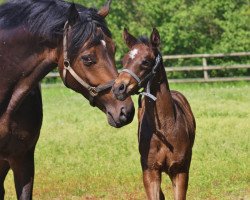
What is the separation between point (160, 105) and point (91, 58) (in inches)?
73.6

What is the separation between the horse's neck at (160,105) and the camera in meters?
6.16

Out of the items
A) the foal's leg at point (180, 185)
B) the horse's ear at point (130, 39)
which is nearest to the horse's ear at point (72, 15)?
the horse's ear at point (130, 39)

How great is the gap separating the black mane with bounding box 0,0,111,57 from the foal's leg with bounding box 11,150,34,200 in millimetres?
1040

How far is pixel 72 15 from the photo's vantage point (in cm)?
441

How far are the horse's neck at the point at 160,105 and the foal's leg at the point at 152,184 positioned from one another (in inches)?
17.5

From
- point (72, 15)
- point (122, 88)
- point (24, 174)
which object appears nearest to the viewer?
point (72, 15)

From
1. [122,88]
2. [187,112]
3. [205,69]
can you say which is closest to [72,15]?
[122,88]

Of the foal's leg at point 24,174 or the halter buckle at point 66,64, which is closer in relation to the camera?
the halter buckle at point 66,64

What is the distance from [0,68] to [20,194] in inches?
40.7

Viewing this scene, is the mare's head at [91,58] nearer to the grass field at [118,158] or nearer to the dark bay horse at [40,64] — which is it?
the dark bay horse at [40,64]

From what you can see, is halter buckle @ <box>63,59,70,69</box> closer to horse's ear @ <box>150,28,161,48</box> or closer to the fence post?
horse's ear @ <box>150,28,161,48</box>

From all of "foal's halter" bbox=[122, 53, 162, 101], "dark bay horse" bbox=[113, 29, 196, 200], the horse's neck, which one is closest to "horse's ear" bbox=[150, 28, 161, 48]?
"dark bay horse" bbox=[113, 29, 196, 200]

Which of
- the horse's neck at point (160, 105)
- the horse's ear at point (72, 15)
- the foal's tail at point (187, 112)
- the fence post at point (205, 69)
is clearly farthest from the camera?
the fence post at point (205, 69)

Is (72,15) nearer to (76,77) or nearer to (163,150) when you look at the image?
(76,77)
